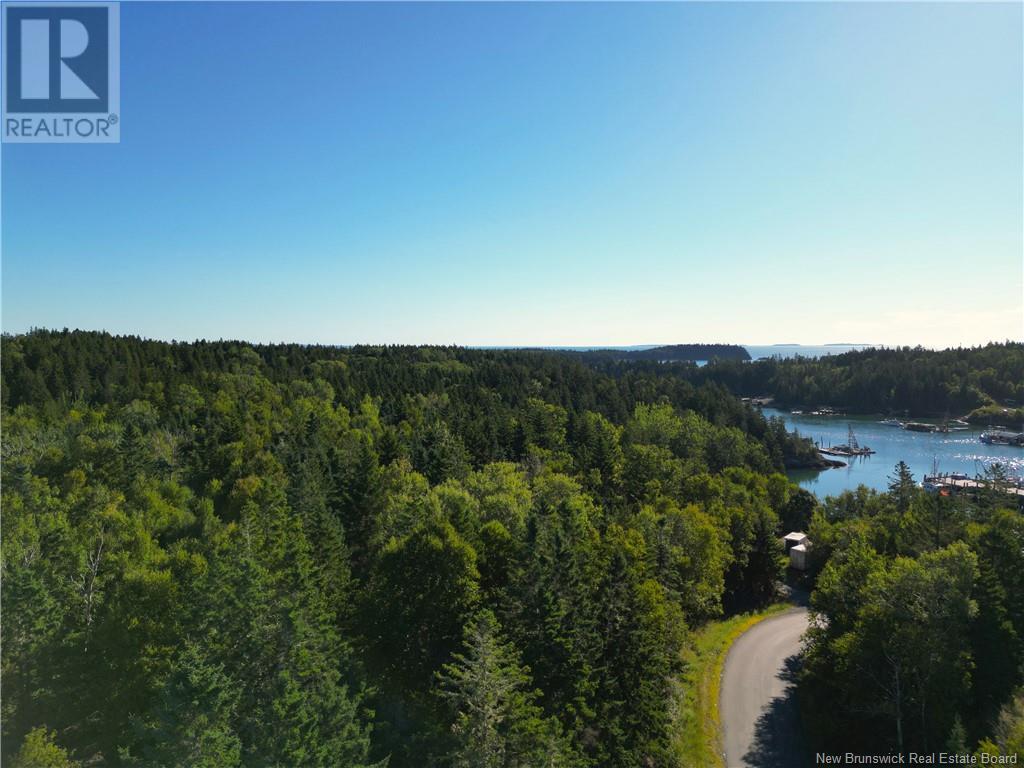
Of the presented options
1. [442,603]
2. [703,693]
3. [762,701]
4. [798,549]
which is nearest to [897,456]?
[798,549]

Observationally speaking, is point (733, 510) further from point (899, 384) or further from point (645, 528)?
point (899, 384)

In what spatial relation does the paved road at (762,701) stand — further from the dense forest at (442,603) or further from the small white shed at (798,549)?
the small white shed at (798,549)

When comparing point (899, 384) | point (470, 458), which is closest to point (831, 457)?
point (899, 384)

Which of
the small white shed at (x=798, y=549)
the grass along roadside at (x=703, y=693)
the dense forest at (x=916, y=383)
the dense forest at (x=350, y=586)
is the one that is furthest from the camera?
the dense forest at (x=916, y=383)

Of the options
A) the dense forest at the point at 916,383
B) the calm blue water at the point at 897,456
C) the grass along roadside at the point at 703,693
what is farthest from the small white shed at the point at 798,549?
the dense forest at the point at 916,383

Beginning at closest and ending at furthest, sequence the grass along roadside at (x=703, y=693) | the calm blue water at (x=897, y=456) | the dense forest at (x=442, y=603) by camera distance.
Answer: the dense forest at (x=442, y=603)
the grass along roadside at (x=703, y=693)
the calm blue water at (x=897, y=456)

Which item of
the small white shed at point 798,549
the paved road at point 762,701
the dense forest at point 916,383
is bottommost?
the paved road at point 762,701

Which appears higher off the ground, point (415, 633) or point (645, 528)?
point (645, 528)

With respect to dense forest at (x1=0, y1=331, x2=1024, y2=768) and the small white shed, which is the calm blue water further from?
dense forest at (x1=0, y1=331, x2=1024, y2=768)
